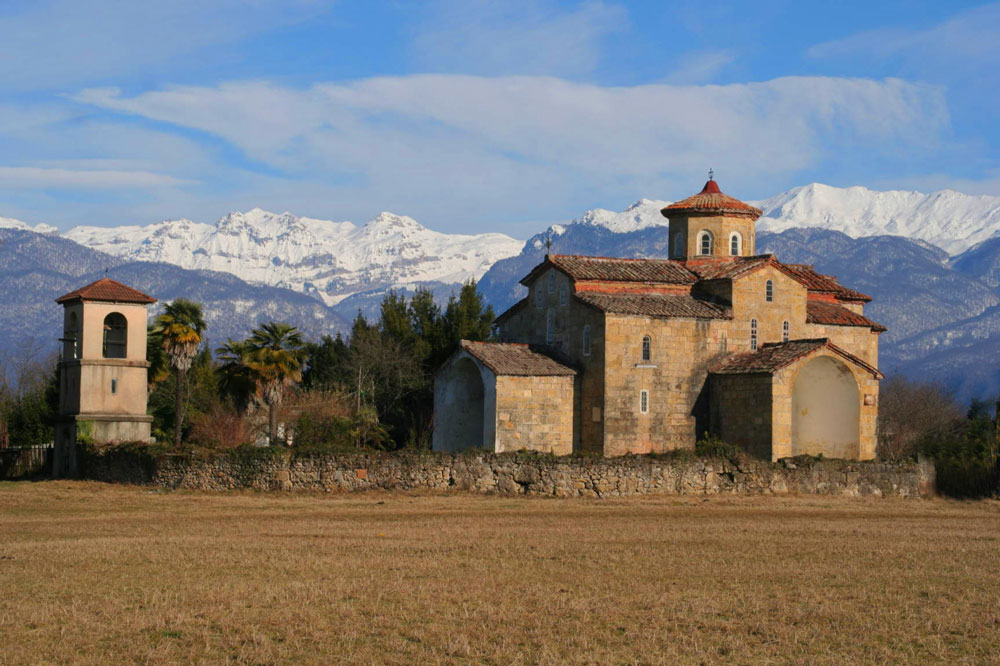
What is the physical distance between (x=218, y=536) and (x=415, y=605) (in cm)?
1008

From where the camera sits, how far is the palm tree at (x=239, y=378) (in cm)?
5019

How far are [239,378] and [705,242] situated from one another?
2020 cm

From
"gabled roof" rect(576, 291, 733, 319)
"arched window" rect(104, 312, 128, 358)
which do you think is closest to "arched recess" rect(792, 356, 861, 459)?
"gabled roof" rect(576, 291, 733, 319)

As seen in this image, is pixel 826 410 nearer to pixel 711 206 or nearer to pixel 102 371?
pixel 711 206

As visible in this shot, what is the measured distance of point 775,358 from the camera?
46406mm

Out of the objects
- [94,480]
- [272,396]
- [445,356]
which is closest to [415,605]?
[94,480]

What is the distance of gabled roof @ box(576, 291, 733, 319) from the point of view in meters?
47.8

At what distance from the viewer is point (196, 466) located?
3981 centimetres

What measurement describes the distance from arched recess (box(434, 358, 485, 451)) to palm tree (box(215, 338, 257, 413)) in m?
7.46

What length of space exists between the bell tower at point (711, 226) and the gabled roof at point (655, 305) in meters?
5.17

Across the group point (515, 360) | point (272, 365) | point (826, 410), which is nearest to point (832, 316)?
point (826, 410)

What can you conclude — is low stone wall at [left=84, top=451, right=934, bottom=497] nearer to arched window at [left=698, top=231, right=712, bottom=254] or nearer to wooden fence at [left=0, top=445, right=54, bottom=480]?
wooden fence at [left=0, top=445, right=54, bottom=480]

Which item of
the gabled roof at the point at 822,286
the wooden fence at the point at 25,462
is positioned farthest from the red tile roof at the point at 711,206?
the wooden fence at the point at 25,462

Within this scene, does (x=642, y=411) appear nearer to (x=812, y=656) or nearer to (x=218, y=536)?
(x=218, y=536)
